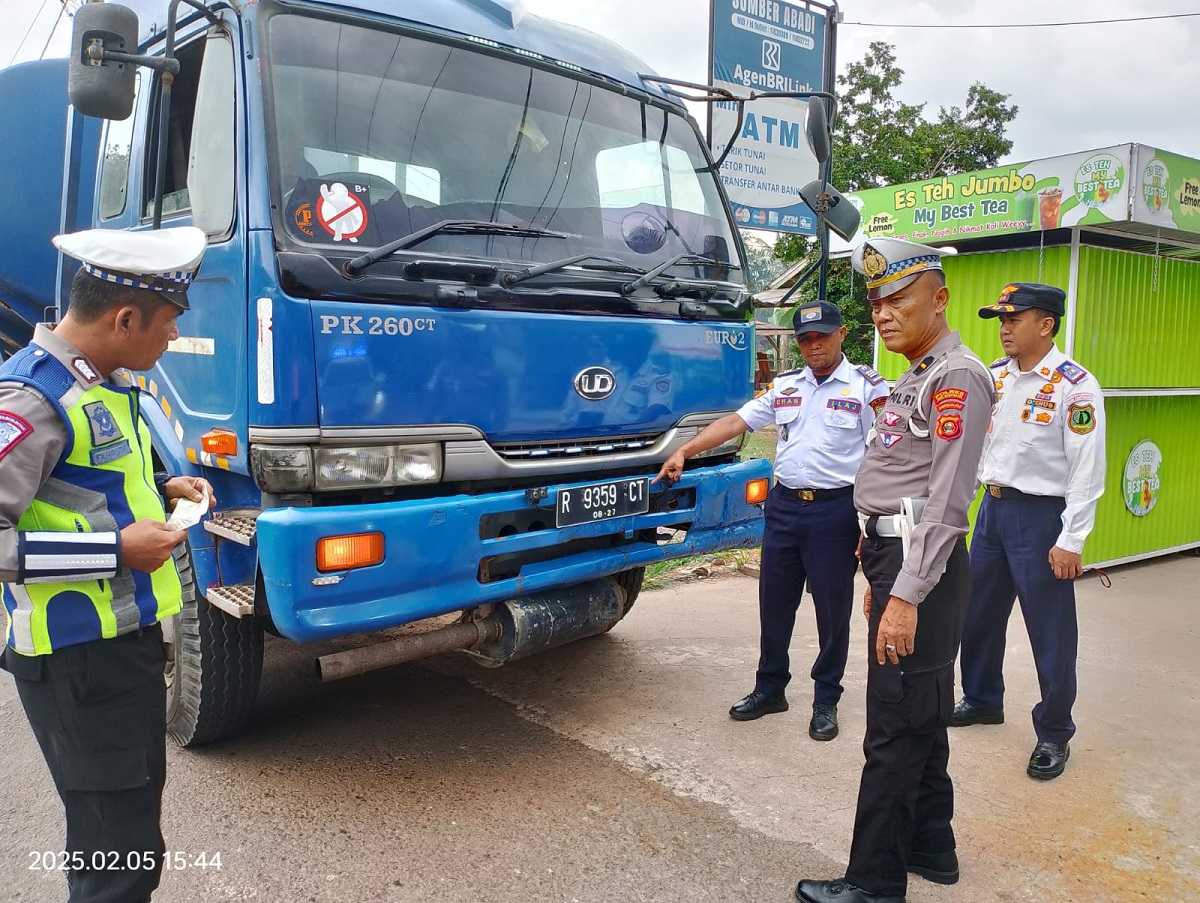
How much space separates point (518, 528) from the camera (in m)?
3.19

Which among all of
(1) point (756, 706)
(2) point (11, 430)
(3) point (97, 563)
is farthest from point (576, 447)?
(2) point (11, 430)

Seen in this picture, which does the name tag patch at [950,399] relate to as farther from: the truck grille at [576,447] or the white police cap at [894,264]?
the truck grille at [576,447]

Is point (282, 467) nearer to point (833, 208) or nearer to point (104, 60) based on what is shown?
point (104, 60)

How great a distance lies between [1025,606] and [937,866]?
1.22 meters

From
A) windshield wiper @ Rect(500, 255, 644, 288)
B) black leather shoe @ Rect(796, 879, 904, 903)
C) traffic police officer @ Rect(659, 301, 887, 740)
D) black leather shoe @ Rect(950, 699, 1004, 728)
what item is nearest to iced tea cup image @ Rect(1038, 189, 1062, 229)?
traffic police officer @ Rect(659, 301, 887, 740)

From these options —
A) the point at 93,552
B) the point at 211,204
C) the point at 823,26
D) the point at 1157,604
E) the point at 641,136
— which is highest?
the point at 823,26

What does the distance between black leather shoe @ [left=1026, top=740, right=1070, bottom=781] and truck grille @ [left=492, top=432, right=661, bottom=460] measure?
1.79m

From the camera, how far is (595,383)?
3.33 m

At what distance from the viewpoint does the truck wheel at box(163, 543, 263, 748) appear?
3162 mm

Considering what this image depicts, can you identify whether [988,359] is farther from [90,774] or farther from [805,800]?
[90,774]

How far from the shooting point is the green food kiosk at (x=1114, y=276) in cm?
534

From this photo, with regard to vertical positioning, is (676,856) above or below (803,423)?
below

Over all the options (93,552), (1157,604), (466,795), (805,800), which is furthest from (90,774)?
(1157,604)

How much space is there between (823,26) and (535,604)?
6.12m
